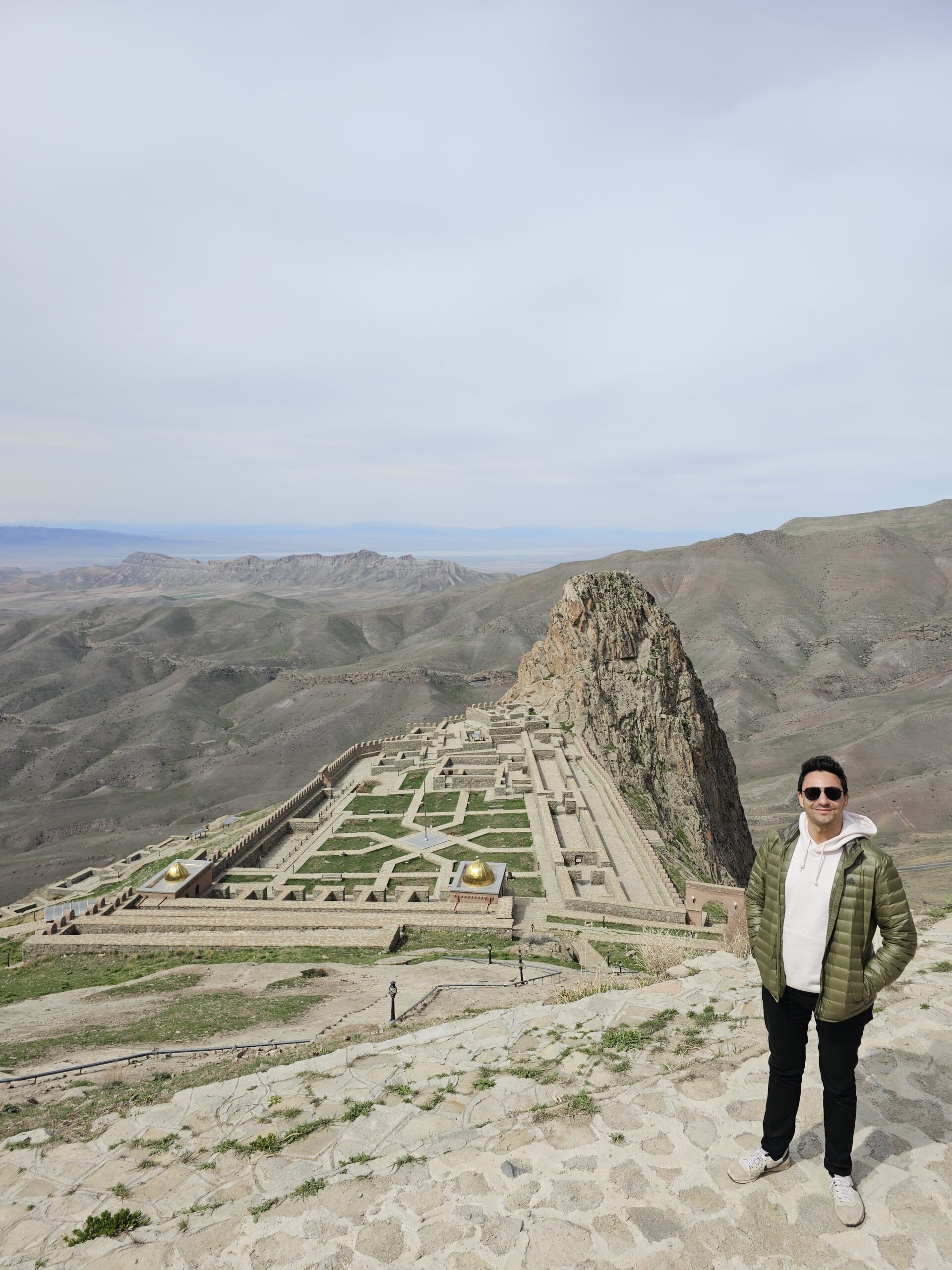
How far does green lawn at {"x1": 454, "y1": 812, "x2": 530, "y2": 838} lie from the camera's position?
29.5m

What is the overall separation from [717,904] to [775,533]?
154 meters

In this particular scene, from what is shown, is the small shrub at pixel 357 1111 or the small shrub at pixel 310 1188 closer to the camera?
the small shrub at pixel 310 1188

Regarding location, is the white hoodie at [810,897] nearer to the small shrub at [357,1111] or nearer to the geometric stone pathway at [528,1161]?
the geometric stone pathway at [528,1161]

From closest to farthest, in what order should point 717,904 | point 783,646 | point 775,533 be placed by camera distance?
point 717,904 < point 783,646 < point 775,533

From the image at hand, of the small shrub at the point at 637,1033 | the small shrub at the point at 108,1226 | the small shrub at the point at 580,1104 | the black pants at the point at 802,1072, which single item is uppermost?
the black pants at the point at 802,1072

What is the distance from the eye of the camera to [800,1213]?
4.08 meters

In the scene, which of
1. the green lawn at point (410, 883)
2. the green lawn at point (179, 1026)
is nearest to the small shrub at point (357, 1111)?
the green lawn at point (179, 1026)

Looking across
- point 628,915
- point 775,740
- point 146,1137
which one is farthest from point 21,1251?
point 775,740

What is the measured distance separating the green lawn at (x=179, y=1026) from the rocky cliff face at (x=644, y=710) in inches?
1029

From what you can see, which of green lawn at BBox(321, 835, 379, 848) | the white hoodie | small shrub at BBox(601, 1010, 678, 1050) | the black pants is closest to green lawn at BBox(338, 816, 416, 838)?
green lawn at BBox(321, 835, 379, 848)

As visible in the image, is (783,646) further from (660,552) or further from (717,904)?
(717,904)

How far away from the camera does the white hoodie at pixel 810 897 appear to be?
391cm

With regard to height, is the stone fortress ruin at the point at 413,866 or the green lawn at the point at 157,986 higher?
the green lawn at the point at 157,986

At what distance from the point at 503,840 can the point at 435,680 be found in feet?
260
